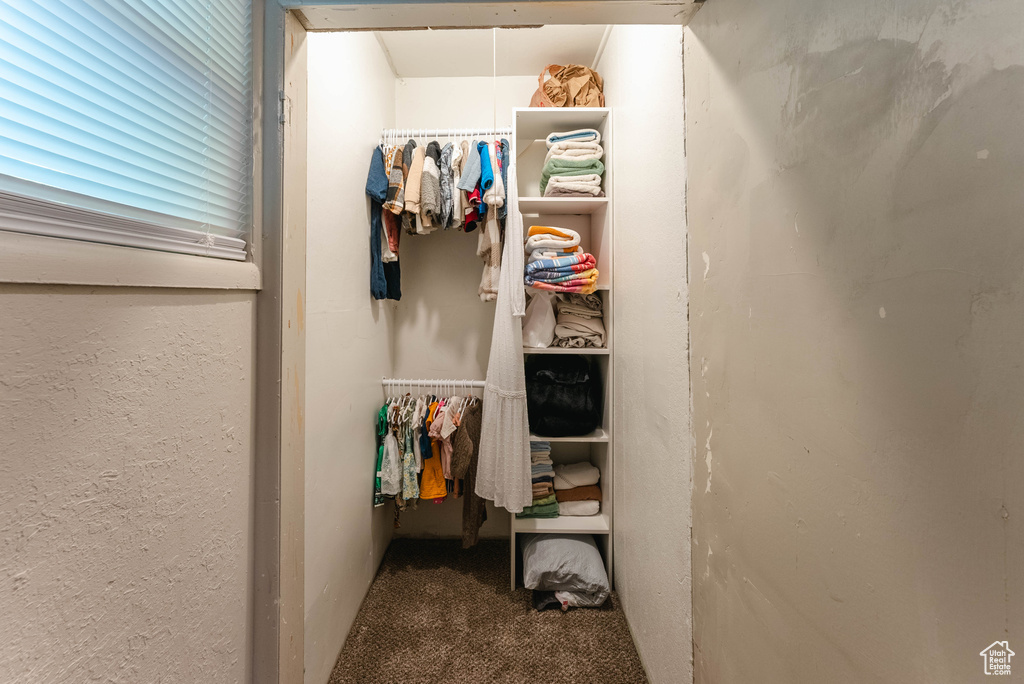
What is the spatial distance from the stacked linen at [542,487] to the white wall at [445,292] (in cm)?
41

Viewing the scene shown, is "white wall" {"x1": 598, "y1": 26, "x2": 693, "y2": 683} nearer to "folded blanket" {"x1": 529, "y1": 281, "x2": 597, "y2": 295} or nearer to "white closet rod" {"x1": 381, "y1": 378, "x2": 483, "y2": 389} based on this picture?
"folded blanket" {"x1": 529, "y1": 281, "x2": 597, "y2": 295}

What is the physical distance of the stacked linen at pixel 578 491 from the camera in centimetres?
187

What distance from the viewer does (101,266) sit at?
51 centimetres

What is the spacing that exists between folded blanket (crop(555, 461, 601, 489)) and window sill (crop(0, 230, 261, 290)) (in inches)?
60.6

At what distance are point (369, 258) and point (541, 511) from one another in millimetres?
1298

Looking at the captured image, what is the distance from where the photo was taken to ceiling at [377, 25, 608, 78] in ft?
5.93

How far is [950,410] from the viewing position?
1.26 feet

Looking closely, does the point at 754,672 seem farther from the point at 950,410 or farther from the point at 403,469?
the point at 403,469

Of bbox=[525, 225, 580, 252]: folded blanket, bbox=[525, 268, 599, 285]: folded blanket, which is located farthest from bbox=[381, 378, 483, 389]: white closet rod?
bbox=[525, 225, 580, 252]: folded blanket

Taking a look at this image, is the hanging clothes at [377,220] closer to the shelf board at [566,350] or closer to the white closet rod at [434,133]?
the white closet rod at [434,133]

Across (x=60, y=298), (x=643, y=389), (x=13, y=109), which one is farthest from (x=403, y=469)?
(x=13, y=109)

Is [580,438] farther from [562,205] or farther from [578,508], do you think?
[562,205]

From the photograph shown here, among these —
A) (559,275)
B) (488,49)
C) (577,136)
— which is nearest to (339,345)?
(559,275)

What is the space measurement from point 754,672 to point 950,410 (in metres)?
0.57
